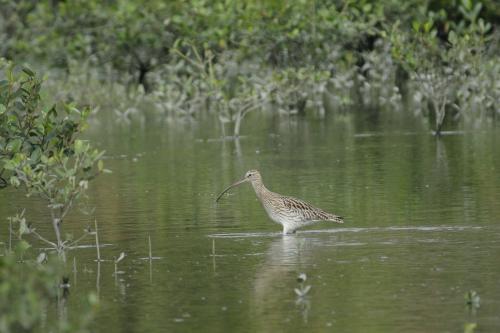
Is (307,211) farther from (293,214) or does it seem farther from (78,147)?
(78,147)

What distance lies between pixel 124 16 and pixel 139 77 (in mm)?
4862

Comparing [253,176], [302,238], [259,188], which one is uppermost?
[253,176]

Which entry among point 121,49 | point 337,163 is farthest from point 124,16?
point 337,163

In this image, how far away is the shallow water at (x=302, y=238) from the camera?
13.6 metres

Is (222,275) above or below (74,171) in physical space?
below

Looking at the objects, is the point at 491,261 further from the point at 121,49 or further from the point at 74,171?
the point at 121,49

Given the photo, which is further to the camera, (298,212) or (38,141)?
(298,212)

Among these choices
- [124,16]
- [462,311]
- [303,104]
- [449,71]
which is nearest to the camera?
[462,311]

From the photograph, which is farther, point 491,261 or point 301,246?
point 301,246

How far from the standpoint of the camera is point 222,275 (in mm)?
15812

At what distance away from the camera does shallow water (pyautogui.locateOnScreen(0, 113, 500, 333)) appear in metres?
13.6

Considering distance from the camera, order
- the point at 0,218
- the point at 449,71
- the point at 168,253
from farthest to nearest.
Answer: the point at 449,71 < the point at 0,218 < the point at 168,253

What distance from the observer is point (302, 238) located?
733 inches

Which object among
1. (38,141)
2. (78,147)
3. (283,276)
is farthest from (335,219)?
(78,147)
